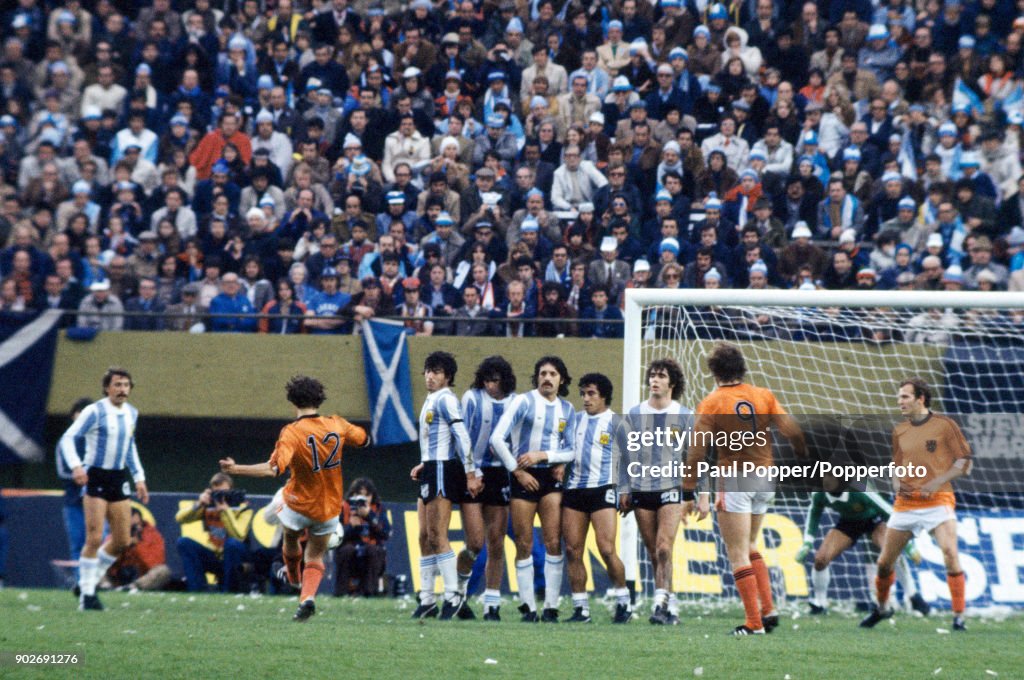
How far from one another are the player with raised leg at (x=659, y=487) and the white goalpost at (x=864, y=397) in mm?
2092

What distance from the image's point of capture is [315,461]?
31.4 feet

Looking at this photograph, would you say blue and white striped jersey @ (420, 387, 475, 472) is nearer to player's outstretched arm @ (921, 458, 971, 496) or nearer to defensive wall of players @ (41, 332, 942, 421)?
player's outstretched arm @ (921, 458, 971, 496)

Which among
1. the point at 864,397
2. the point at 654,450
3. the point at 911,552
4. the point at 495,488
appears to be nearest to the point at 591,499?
the point at 654,450

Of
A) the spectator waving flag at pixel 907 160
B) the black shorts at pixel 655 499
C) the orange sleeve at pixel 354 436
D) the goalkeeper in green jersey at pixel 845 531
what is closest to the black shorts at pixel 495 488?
the black shorts at pixel 655 499

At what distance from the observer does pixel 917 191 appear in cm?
1580

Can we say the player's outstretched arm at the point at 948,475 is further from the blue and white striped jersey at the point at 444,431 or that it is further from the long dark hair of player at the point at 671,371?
the blue and white striped jersey at the point at 444,431

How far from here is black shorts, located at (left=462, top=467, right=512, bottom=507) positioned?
1067 centimetres

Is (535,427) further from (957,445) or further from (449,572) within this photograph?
(957,445)

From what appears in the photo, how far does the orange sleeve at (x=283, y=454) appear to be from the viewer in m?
9.27

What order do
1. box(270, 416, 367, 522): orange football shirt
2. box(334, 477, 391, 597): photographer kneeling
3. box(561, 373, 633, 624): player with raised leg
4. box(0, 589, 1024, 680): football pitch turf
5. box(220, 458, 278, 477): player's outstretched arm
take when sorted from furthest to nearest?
box(334, 477, 391, 597): photographer kneeling < box(561, 373, 633, 624): player with raised leg < box(270, 416, 367, 522): orange football shirt < box(220, 458, 278, 477): player's outstretched arm < box(0, 589, 1024, 680): football pitch turf

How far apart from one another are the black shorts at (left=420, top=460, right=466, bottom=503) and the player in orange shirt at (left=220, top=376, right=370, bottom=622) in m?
0.77

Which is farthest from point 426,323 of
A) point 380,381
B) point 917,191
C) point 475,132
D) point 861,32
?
point 861,32

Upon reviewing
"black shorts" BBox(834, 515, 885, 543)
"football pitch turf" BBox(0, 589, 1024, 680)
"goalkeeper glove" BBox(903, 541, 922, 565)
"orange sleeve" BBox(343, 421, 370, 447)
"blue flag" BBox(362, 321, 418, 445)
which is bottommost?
"football pitch turf" BBox(0, 589, 1024, 680)

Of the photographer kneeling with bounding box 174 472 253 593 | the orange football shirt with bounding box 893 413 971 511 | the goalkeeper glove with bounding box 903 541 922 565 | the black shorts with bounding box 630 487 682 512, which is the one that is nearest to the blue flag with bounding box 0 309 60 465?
the photographer kneeling with bounding box 174 472 253 593
